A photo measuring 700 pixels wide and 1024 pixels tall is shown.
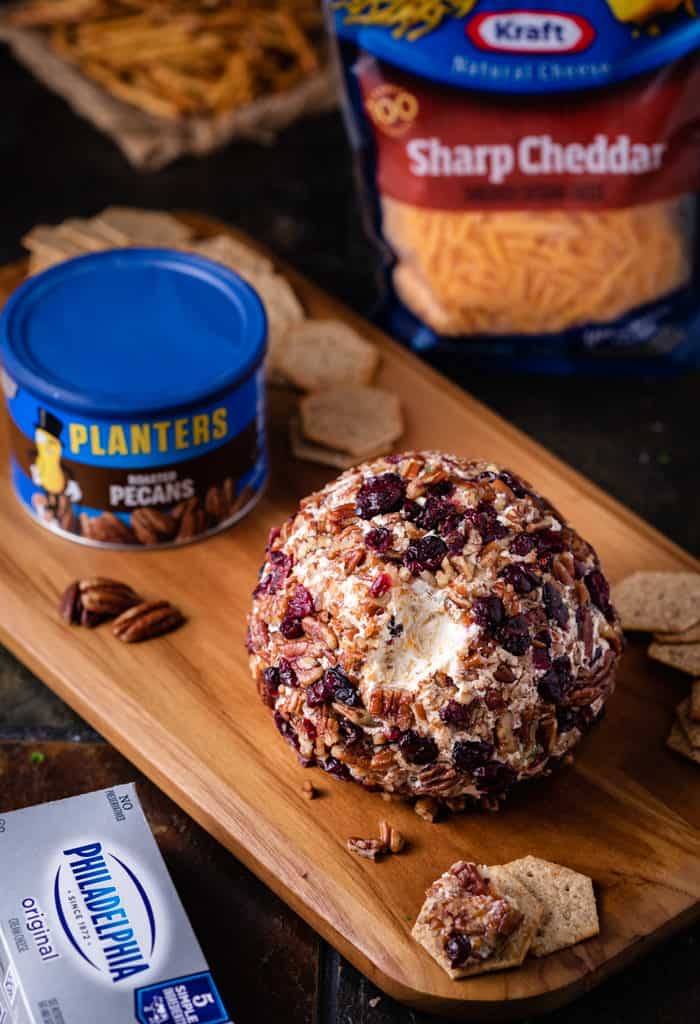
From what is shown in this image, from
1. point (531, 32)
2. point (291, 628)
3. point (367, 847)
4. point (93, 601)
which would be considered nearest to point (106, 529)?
point (93, 601)

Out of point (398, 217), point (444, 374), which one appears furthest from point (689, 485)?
point (398, 217)

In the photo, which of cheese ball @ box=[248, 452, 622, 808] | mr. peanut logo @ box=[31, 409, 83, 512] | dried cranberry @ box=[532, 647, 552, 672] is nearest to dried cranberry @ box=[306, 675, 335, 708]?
cheese ball @ box=[248, 452, 622, 808]

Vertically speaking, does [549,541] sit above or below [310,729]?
above

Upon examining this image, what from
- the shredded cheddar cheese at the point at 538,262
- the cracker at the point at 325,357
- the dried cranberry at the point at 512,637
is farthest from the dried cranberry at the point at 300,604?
the shredded cheddar cheese at the point at 538,262

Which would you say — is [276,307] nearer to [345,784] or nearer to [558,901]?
[345,784]

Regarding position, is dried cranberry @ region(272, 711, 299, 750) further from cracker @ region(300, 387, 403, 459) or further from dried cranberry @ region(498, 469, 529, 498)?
cracker @ region(300, 387, 403, 459)

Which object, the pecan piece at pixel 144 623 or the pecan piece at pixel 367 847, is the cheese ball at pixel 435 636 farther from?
the pecan piece at pixel 144 623

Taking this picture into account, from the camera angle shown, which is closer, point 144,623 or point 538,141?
point 144,623
